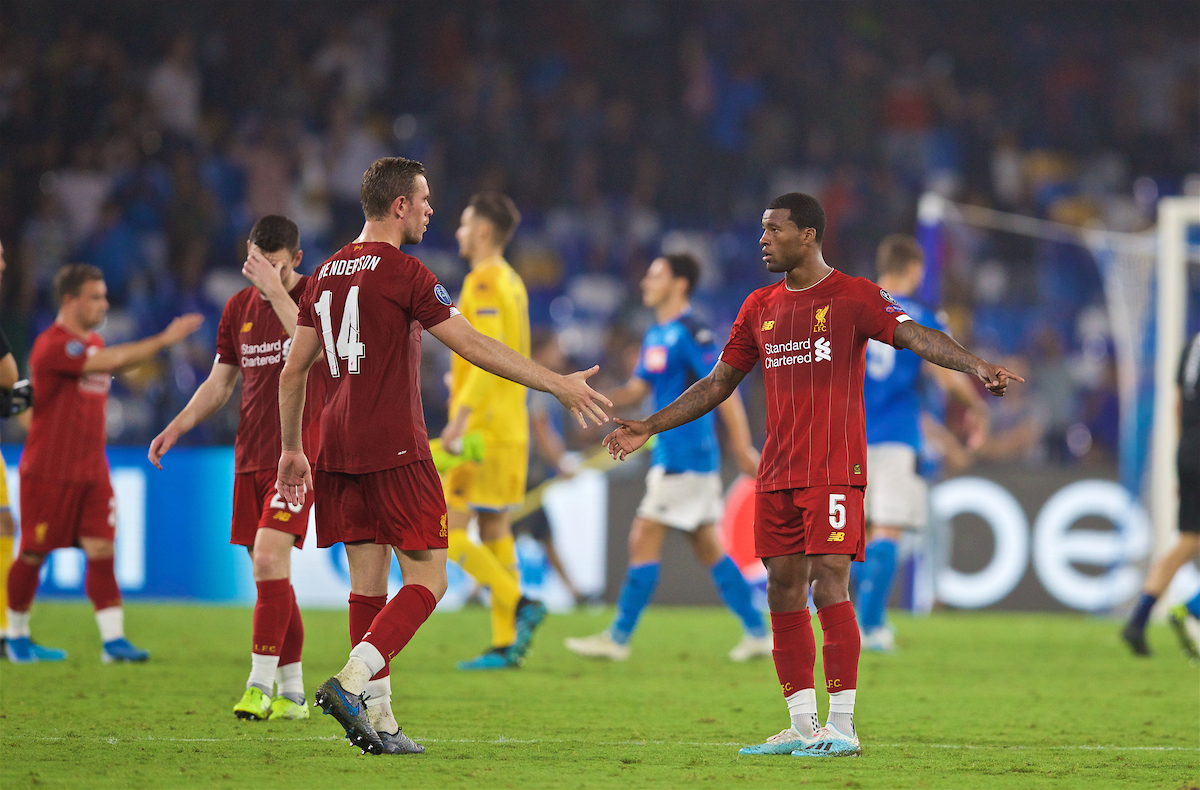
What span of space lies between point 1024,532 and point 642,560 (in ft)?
16.2

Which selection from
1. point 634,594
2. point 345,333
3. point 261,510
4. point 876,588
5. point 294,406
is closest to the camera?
point 345,333

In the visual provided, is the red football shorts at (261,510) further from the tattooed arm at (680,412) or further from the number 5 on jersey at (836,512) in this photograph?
the number 5 on jersey at (836,512)

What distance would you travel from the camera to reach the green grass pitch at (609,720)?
432 centimetres

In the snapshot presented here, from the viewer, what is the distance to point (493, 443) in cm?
776

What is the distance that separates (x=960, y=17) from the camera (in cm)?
2003

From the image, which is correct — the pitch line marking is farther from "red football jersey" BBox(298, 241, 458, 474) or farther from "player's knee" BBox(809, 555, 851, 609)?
"red football jersey" BBox(298, 241, 458, 474)

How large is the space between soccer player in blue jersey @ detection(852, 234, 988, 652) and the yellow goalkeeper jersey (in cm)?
242

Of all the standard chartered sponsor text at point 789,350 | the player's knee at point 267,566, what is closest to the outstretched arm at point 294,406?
the player's knee at point 267,566

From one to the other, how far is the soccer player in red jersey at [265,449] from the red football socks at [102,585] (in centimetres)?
223

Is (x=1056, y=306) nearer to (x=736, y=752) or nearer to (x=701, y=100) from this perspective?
(x=701, y=100)

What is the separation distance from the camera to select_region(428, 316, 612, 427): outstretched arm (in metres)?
4.51

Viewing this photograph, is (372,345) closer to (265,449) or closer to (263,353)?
(263,353)

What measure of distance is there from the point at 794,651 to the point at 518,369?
1.48 meters

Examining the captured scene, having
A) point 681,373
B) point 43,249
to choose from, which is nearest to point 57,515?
point 681,373
